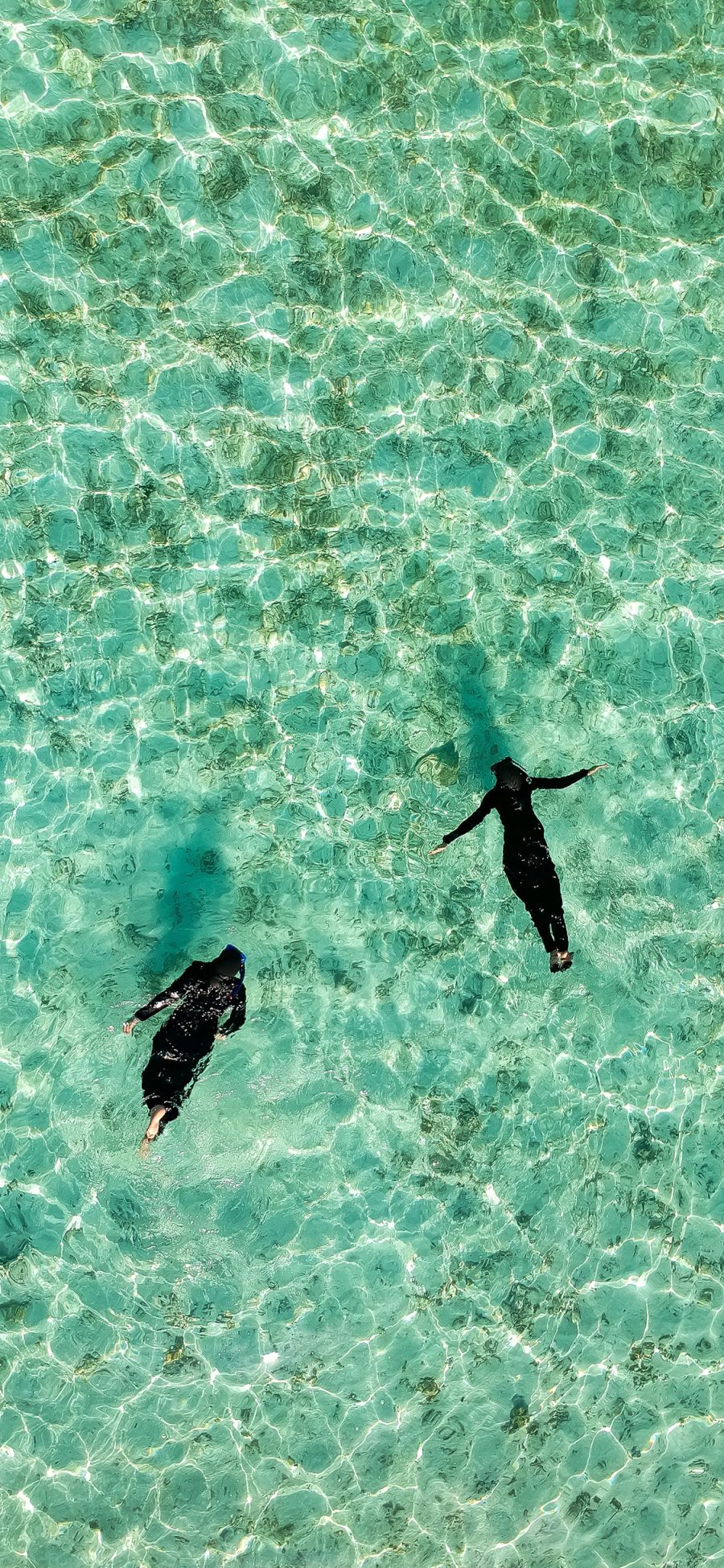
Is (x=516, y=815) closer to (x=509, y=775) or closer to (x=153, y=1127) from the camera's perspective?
(x=509, y=775)

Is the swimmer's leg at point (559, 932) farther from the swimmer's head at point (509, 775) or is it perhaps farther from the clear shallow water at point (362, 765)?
the swimmer's head at point (509, 775)

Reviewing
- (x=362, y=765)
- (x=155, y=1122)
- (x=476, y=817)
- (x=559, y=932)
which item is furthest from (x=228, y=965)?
(x=559, y=932)

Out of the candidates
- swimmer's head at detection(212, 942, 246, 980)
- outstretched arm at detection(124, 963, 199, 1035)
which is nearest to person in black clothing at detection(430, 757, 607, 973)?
swimmer's head at detection(212, 942, 246, 980)

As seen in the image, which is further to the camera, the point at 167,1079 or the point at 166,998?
the point at 167,1079

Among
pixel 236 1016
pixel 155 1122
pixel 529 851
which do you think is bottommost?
pixel 155 1122

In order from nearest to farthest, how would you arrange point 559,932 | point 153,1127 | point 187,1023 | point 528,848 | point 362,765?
point 153,1127 < point 187,1023 < point 528,848 < point 559,932 < point 362,765

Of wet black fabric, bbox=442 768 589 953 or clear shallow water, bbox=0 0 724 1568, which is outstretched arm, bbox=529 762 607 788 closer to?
wet black fabric, bbox=442 768 589 953

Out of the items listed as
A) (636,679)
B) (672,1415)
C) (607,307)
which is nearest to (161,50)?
(607,307)

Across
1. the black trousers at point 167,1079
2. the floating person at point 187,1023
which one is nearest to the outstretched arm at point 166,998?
the floating person at point 187,1023
